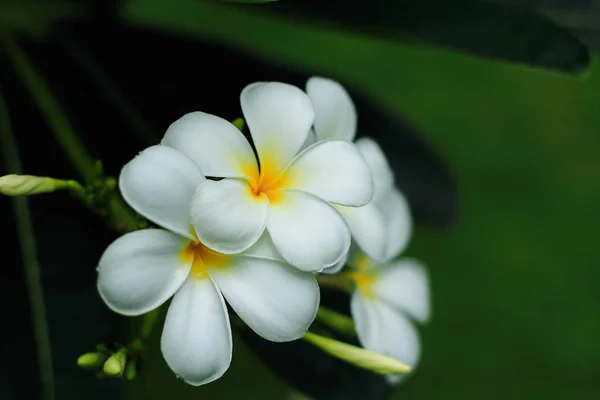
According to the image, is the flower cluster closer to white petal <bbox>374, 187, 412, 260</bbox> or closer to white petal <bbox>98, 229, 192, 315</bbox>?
white petal <bbox>98, 229, 192, 315</bbox>

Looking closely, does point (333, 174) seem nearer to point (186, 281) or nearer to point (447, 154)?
point (186, 281)

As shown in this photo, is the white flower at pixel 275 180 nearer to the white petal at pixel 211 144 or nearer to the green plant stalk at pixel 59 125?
the white petal at pixel 211 144

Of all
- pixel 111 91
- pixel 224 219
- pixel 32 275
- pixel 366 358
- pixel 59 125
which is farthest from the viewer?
pixel 111 91

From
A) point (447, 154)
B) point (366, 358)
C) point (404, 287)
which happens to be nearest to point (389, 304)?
point (404, 287)

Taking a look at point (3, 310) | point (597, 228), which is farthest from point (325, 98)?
point (597, 228)

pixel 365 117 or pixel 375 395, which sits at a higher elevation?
pixel 365 117

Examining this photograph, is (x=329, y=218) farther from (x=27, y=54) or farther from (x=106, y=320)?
(x=27, y=54)
